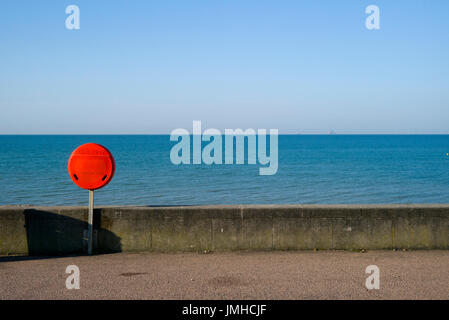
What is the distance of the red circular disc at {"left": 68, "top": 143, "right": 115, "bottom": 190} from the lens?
8.10 meters

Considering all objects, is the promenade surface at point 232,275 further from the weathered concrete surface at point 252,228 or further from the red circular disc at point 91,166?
the red circular disc at point 91,166

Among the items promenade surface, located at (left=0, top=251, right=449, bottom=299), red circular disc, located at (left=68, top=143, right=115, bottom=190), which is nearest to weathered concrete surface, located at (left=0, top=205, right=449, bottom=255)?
promenade surface, located at (left=0, top=251, right=449, bottom=299)

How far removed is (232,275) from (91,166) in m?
2.89

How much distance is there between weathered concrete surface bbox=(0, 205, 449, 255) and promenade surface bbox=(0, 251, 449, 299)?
228 mm

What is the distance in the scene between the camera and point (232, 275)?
686 cm

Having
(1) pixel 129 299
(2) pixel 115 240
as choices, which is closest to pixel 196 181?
(2) pixel 115 240

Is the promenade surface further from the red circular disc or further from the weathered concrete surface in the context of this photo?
the red circular disc

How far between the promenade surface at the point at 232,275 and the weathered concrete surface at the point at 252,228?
23cm

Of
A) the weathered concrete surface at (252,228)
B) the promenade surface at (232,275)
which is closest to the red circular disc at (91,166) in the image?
the weathered concrete surface at (252,228)

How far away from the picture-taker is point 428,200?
28844mm

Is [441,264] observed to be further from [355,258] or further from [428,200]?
[428,200]

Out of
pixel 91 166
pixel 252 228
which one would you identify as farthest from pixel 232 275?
pixel 91 166

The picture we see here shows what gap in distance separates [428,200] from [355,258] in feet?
75.2

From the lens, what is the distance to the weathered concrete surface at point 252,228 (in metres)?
8.47
